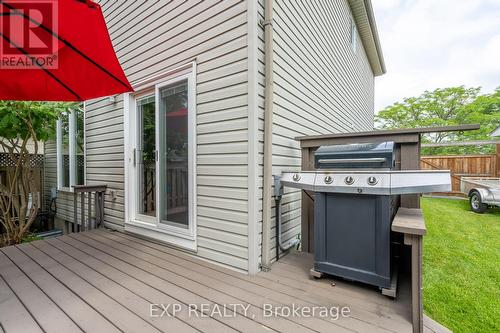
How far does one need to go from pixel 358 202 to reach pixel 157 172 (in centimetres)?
234

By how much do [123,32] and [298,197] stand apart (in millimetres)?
3655

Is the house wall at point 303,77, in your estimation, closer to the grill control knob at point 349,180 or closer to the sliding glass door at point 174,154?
the grill control knob at point 349,180

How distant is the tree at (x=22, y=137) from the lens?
383 cm

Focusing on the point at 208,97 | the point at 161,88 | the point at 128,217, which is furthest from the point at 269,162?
the point at 128,217

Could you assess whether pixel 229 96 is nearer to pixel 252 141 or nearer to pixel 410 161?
pixel 252 141

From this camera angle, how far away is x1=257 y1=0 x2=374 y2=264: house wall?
2.65m

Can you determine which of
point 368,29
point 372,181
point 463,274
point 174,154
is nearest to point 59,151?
point 174,154

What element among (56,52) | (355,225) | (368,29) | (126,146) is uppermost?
(368,29)

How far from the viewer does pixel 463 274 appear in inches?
113

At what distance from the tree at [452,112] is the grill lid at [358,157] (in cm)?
1621

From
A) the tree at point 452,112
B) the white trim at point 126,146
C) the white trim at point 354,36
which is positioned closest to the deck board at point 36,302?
the white trim at point 126,146

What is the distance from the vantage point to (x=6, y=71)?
2244mm

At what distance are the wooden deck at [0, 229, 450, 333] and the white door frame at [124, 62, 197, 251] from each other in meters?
0.26

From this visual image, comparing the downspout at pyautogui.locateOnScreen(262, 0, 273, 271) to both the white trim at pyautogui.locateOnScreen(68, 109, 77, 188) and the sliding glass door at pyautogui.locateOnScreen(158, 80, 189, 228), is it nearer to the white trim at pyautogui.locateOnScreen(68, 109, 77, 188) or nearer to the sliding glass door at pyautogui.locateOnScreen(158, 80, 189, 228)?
the sliding glass door at pyautogui.locateOnScreen(158, 80, 189, 228)
